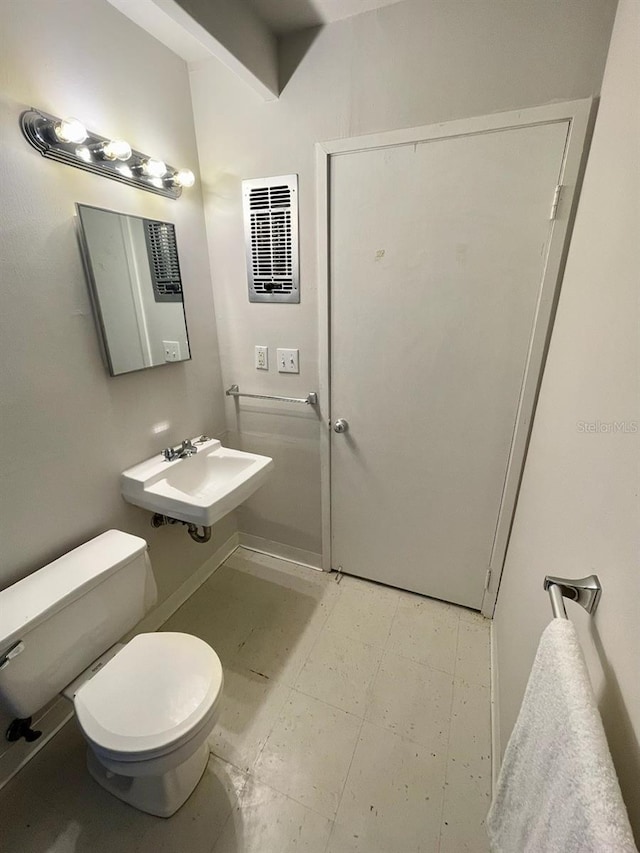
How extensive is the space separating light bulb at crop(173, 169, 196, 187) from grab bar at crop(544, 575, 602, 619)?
1788 millimetres

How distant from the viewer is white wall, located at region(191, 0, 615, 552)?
1.09 meters

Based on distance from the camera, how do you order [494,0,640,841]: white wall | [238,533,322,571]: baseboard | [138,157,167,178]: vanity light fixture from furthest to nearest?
1. [238,533,322,571]: baseboard
2. [138,157,167,178]: vanity light fixture
3. [494,0,640,841]: white wall

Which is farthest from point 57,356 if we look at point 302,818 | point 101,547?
point 302,818

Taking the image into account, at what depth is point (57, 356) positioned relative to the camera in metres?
1.16

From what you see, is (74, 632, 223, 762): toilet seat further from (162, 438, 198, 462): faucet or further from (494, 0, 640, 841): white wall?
(494, 0, 640, 841): white wall

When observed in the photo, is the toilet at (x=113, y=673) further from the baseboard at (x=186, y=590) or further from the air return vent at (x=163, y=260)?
the air return vent at (x=163, y=260)

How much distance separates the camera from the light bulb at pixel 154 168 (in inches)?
51.6

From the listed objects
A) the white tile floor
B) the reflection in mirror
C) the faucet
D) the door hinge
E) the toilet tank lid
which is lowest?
the white tile floor

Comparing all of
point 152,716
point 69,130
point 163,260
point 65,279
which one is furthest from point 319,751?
point 69,130

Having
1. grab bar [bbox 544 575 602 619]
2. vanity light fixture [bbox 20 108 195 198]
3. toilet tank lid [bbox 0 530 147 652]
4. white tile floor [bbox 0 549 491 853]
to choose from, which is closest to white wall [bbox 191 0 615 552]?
vanity light fixture [bbox 20 108 195 198]

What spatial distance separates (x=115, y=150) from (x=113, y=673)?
64.1 inches

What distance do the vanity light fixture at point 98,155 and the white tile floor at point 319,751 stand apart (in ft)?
6.16

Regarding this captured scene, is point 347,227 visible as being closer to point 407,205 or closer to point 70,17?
point 407,205

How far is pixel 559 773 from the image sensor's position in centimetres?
50
